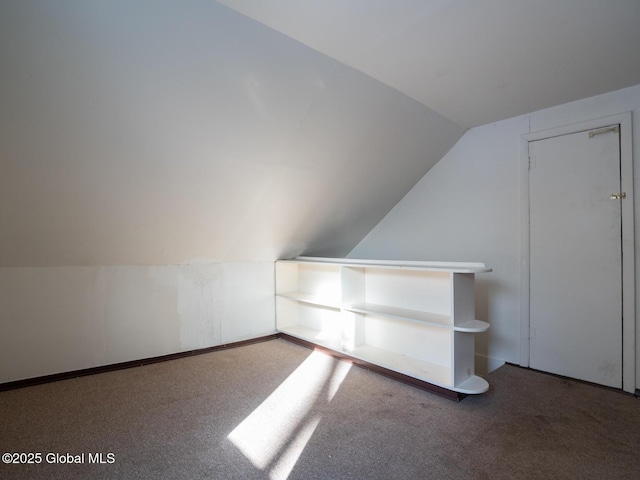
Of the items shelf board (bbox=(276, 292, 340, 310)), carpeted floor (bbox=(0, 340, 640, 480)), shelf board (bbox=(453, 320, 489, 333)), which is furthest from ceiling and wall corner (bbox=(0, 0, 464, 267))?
shelf board (bbox=(453, 320, 489, 333))

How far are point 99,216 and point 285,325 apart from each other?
7.42 ft

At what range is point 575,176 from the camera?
2766 millimetres

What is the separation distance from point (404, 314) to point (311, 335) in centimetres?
124

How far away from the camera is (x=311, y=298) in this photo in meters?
3.63

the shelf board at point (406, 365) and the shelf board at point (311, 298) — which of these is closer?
the shelf board at point (406, 365)

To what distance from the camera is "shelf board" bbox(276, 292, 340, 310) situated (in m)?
3.32

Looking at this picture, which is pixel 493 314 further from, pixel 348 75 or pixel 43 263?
pixel 43 263

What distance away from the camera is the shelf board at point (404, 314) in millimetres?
2475

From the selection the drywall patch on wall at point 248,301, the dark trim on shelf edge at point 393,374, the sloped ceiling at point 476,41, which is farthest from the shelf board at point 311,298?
the sloped ceiling at point 476,41

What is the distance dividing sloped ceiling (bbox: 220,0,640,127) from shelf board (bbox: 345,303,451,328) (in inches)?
67.4

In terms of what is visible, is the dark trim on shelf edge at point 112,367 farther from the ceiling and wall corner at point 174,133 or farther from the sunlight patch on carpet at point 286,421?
the sunlight patch on carpet at point 286,421

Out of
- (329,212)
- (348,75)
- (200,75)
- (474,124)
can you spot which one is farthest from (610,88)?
(200,75)

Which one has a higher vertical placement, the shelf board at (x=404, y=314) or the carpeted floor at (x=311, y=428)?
the shelf board at (x=404, y=314)

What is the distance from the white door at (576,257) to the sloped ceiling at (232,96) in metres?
0.50
